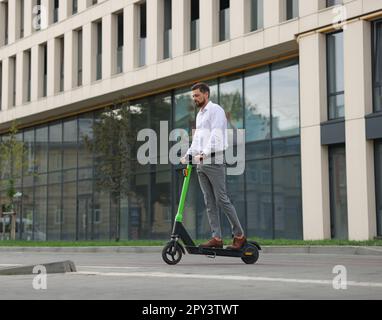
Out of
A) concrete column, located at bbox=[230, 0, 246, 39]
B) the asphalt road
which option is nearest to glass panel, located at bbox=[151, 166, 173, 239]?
concrete column, located at bbox=[230, 0, 246, 39]

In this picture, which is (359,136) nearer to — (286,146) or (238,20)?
(286,146)

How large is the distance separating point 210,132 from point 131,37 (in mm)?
19567

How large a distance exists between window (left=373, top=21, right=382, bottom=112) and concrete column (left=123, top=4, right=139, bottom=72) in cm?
1049

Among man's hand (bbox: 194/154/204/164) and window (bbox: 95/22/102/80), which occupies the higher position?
window (bbox: 95/22/102/80)

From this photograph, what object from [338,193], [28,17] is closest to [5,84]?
[28,17]

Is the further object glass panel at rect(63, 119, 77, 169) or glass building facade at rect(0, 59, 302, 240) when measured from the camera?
glass panel at rect(63, 119, 77, 169)

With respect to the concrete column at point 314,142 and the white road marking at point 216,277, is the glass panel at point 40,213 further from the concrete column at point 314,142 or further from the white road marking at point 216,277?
the white road marking at point 216,277

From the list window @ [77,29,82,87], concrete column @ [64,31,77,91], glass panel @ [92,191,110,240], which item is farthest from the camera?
window @ [77,29,82,87]

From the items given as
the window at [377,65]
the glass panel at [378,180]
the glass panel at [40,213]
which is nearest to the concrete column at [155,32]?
the window at [377,65]

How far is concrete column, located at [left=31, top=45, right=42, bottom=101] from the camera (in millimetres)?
32844

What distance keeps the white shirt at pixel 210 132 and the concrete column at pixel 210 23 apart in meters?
15.7

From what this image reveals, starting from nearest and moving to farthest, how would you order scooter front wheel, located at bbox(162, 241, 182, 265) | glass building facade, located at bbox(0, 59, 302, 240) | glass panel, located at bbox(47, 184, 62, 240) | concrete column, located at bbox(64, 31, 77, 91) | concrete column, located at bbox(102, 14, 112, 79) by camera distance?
scooter front wheel, located at bbox(162, 241, 182, 265) < glass building facade, located at bbox(0, 59, 302, 240) < concrete column, located at bbox(102, 14, 112, 79) < concrete column, located at bbox(64, 31, 77, 91) < glass panel, located at bbox(47, 184, 62, 240)

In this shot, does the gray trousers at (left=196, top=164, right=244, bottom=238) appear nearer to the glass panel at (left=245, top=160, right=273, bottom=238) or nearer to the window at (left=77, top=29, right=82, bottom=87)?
the glass panel at (left=245, top=160, right=273, bottom=238)

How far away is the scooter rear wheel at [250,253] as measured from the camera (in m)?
8.55
